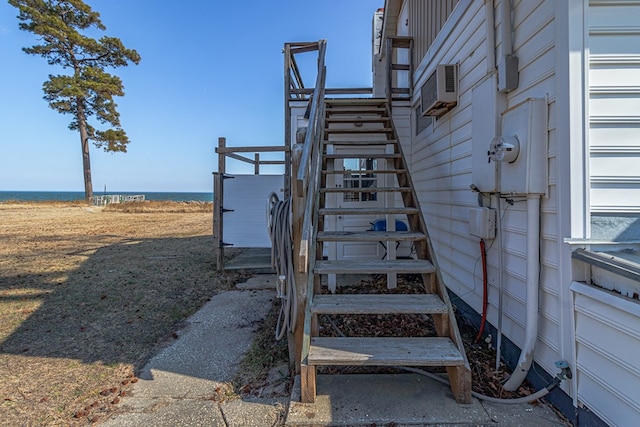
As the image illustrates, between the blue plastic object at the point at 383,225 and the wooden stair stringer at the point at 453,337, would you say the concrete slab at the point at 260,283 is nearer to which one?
the blue plastic object at the point at 383,225

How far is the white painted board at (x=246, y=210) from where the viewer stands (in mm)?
5684

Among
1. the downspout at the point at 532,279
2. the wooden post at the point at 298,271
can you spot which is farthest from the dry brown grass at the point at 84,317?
the downspout at the point at 532,279

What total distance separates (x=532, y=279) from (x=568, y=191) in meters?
0.57

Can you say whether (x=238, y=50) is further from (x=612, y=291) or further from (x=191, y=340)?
(x=612, y=291)

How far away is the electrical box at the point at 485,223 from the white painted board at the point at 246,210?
11.9 feet

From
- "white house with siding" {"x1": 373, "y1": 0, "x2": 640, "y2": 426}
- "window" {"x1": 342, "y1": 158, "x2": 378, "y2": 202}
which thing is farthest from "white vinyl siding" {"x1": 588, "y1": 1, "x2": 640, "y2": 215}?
"window" {"x1": 342, "y1": 158, "x2": 378, "y2": 202}

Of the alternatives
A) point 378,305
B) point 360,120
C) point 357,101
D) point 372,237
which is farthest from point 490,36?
point 357,101

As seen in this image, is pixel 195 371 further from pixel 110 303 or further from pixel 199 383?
pixel 110 303

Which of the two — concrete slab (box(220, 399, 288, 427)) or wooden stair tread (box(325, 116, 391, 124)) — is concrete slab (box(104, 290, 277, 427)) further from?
wooden stair tread (box(325, 116, 391, 124))

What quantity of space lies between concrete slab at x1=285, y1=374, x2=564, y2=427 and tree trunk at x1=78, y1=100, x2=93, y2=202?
82.8ft

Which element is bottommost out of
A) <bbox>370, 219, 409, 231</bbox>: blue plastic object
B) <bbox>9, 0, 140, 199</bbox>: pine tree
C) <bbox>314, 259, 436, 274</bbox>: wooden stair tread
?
<bbox>314, 259, 436, 274</bbox>: wooden stair tread

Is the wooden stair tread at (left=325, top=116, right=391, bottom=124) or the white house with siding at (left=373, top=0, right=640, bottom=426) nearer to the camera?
the white house with siding at (left=373, top=0, right=640, bottom=426)

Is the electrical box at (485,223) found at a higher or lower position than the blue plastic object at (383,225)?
higher

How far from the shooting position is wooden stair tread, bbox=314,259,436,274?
2480mm
